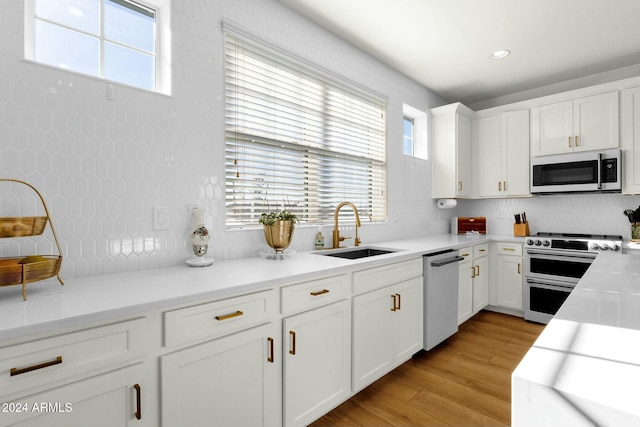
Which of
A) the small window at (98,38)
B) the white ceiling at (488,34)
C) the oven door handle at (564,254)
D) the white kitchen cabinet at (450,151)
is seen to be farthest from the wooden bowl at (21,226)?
the oven door handle at (564,254)

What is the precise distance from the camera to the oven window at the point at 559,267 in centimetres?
327

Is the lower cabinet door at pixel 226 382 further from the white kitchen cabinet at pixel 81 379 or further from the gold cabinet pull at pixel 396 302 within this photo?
the gold cabinet pull at pixel 396 302

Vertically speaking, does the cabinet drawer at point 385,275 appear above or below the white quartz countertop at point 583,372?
below

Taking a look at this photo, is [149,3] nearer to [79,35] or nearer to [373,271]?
[79,35]

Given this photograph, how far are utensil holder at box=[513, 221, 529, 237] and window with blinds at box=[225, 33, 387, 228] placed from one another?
1907 millimetres

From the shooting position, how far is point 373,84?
10.8 feet

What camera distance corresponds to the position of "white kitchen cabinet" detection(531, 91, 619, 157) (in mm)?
3395

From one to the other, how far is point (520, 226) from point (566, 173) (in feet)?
2.56

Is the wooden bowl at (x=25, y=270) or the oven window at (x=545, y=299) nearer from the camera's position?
the wooden bowl at (x=25, y=270)

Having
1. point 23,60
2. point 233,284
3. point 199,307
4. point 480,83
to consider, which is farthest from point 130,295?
point 480,83

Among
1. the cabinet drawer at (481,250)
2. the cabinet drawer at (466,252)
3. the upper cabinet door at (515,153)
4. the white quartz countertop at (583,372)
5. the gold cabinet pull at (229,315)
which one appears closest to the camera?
the white quartz countertop at (583,372)

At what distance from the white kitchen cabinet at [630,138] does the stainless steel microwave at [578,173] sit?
9cm

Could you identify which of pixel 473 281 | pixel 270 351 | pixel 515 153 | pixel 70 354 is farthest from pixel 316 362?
pixel 515 153

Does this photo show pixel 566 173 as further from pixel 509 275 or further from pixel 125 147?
pixel 125 147
